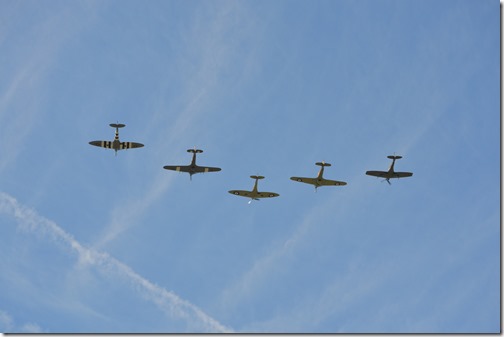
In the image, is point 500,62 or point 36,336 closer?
point 36,336

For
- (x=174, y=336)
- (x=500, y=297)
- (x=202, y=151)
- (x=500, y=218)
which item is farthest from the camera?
(x=202, y=151)

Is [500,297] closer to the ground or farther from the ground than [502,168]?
closer to the ground

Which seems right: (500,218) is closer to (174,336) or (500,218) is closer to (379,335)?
(379,335)

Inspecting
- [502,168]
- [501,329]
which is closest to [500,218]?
[502,168]

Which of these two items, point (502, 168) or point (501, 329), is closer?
point (501, 329)

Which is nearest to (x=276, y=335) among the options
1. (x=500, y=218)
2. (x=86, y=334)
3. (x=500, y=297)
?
(x=86, y=334)

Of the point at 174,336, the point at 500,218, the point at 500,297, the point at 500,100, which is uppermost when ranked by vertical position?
the point at 500,100

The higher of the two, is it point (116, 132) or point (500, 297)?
point (116, 132)

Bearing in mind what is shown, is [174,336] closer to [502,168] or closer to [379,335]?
[379,335]

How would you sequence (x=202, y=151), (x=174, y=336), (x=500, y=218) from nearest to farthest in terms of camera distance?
(x=174, y=336), (x=500, y=218), (x=202, y=151)

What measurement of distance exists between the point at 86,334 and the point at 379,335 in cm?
3985

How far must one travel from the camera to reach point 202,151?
7628 inches

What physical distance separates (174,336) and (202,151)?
60.5m

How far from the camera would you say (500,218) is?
173 metres
